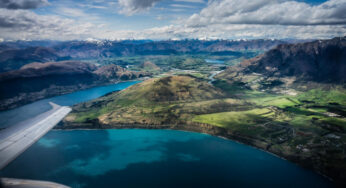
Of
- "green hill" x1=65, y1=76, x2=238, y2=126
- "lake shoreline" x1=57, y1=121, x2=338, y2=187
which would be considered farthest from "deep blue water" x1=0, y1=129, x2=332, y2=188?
"green hill" x1=65, y1=76, x2=238, y2=126

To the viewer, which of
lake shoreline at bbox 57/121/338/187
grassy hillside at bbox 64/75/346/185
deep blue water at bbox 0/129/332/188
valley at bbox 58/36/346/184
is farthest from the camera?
grassy hillside at bbox 64/75/346/185

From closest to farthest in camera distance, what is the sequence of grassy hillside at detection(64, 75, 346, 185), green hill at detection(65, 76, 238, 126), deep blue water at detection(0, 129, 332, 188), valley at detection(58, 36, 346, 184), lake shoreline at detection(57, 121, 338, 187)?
deep blue water at detection(0, 129, 332, 188) → lake shoreline at detection(57, 121, 338, 187) → valley at detection(58, 36, 346, 184) → grassy hillside at detection(64, 75, 346, 185) → green hill at detection(65, 76, 238, 126)

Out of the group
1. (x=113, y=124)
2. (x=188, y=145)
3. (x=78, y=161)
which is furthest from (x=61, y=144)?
(x=188, y=145)

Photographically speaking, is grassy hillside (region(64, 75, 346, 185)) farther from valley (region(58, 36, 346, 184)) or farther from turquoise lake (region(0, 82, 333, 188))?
turquoise lake (region(0, 82, 333, 188))

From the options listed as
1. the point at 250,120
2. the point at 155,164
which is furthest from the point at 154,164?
the point at 250,120

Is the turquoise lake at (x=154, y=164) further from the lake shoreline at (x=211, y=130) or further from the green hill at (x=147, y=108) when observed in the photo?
the green hill at (x=147, y=108)

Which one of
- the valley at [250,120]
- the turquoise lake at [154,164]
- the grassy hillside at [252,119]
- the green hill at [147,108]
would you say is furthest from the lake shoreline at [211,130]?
the green hill at [147,108]

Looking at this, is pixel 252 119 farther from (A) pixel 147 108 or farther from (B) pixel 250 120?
(A) pixel 147 108

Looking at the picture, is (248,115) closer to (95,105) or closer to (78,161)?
(78,161)

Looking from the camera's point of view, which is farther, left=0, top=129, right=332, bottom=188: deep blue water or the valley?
the valley
